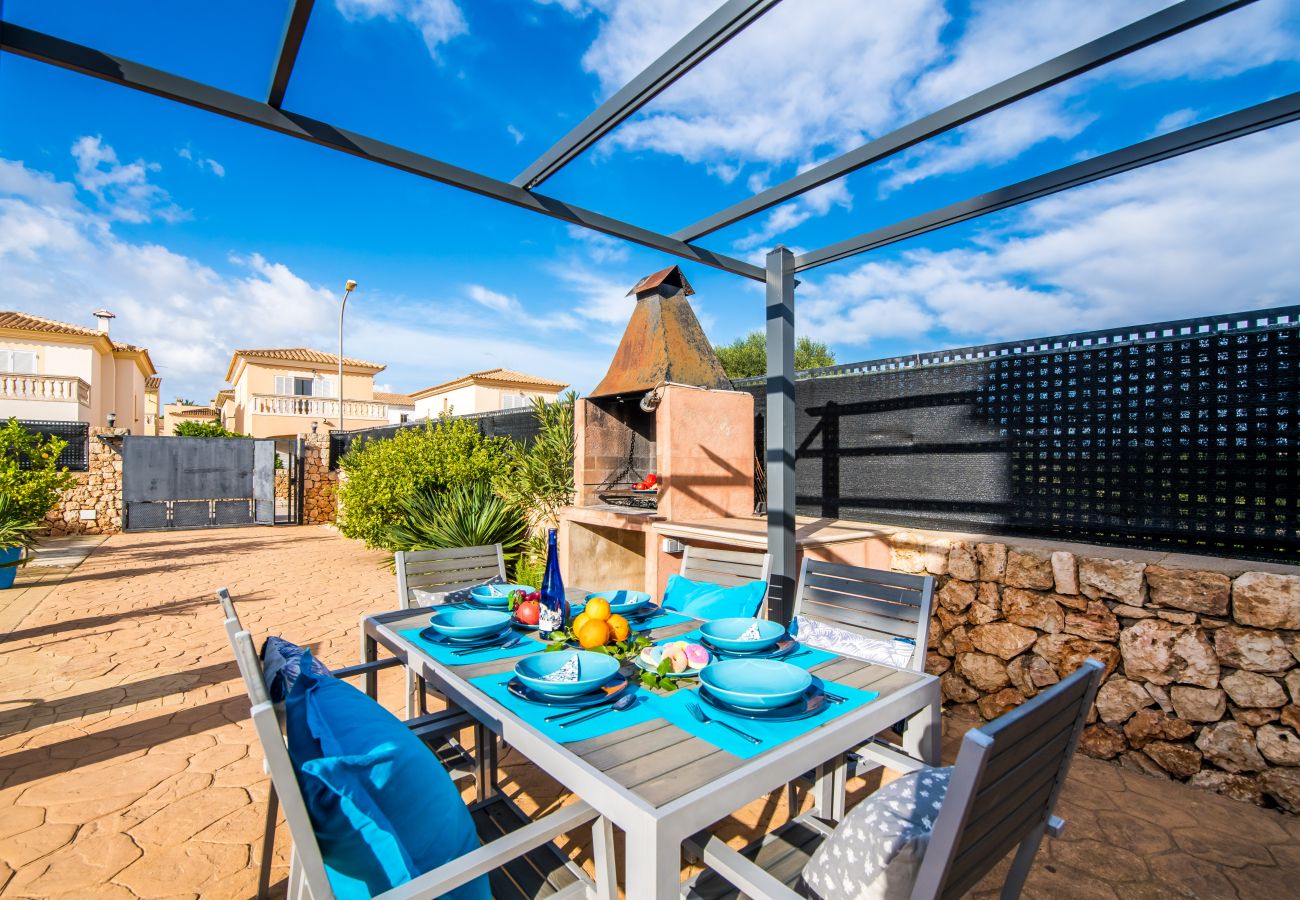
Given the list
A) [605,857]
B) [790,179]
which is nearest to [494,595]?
[605,857]

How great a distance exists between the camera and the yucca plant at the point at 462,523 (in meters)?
5.81

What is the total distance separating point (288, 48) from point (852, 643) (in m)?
2.91

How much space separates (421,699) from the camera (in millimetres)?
2723

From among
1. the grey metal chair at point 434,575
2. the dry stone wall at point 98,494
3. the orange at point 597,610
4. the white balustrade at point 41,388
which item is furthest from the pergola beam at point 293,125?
the white balustrade at point 41,388

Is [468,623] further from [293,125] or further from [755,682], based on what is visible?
[293,125]

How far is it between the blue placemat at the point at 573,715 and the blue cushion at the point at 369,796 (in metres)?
0.26

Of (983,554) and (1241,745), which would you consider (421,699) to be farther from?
(1241,745)

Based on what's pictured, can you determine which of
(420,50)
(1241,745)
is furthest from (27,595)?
(1241,745)

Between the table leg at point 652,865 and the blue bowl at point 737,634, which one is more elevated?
the blue bowl at point 737,634

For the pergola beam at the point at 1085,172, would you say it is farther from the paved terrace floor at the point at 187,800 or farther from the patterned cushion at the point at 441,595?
the paved terrace floor at the point at 187,800

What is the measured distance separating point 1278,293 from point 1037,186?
5.06 feet

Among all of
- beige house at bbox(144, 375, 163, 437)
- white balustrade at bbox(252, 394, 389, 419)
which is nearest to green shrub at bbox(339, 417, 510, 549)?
white balustrade at bbox(252, 394, 389, 419)

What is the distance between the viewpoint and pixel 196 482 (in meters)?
11.6

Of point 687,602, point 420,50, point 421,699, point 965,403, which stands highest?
point 420,50
